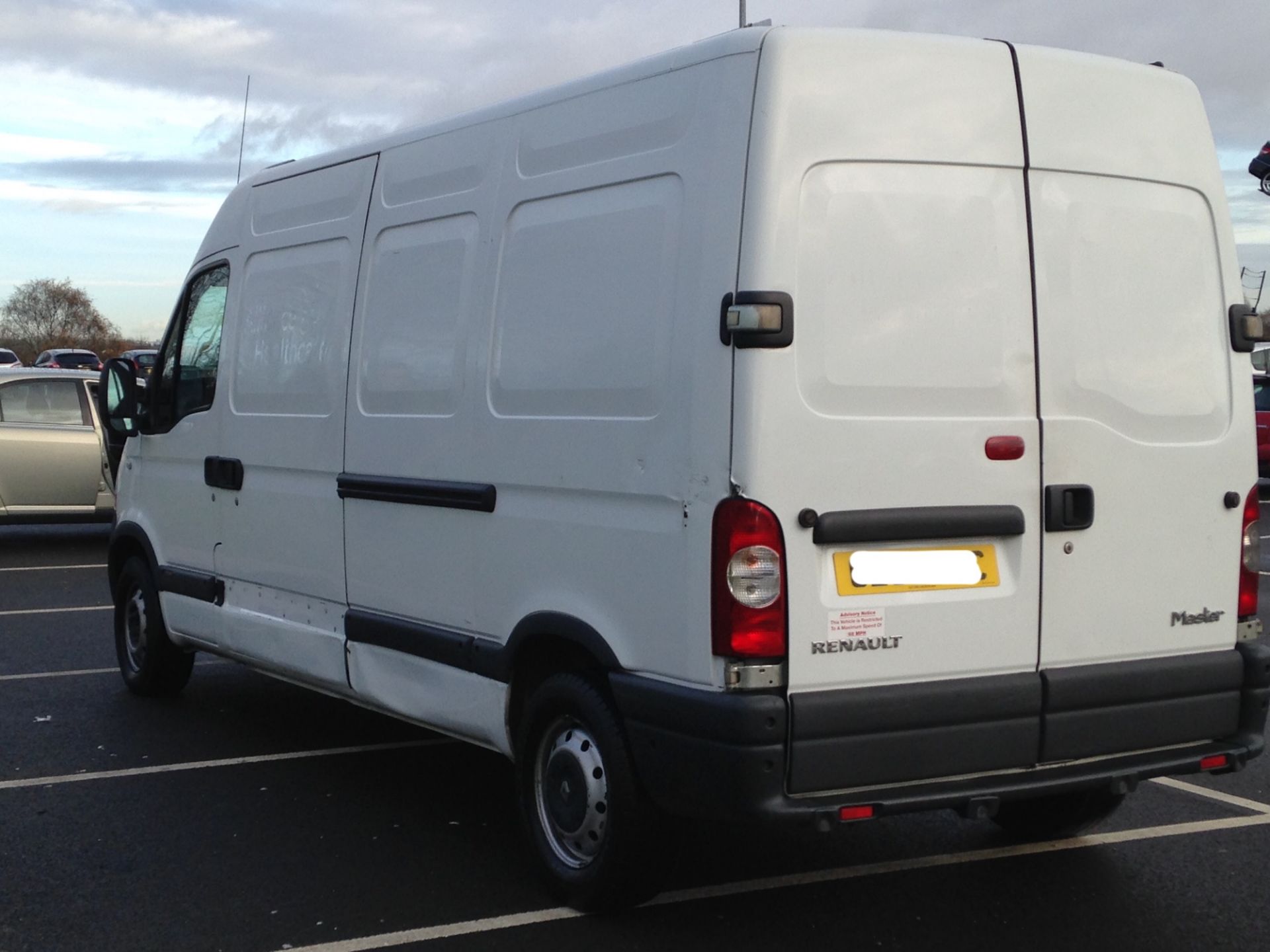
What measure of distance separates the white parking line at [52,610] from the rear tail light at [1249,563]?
857 cm

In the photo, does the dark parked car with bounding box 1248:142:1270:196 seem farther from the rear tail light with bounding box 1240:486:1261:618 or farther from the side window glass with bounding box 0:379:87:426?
the rear tail light with bounding box 1240:486:1261:618

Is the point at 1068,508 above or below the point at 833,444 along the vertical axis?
below

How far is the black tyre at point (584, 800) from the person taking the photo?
4586mm

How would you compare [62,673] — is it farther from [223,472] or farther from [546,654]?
[546,654]

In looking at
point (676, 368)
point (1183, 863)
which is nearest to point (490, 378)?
point (676, 368)

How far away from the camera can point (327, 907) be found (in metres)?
4.87

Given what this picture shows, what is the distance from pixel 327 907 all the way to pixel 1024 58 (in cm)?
334

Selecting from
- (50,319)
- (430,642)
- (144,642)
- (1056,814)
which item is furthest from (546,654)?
(50,319)

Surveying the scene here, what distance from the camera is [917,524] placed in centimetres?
433

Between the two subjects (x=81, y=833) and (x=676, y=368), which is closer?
(x=676, y=368)

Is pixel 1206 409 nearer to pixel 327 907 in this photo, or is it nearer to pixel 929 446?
pixel 929 446

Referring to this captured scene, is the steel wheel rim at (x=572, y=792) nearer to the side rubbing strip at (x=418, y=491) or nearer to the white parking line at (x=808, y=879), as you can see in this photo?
the white parking line at (x=808, y=879)

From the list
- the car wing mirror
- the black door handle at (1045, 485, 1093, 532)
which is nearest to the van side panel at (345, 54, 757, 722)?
the black door handle at (1045, 485, 1093, 532)

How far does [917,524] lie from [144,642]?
5068 mm
